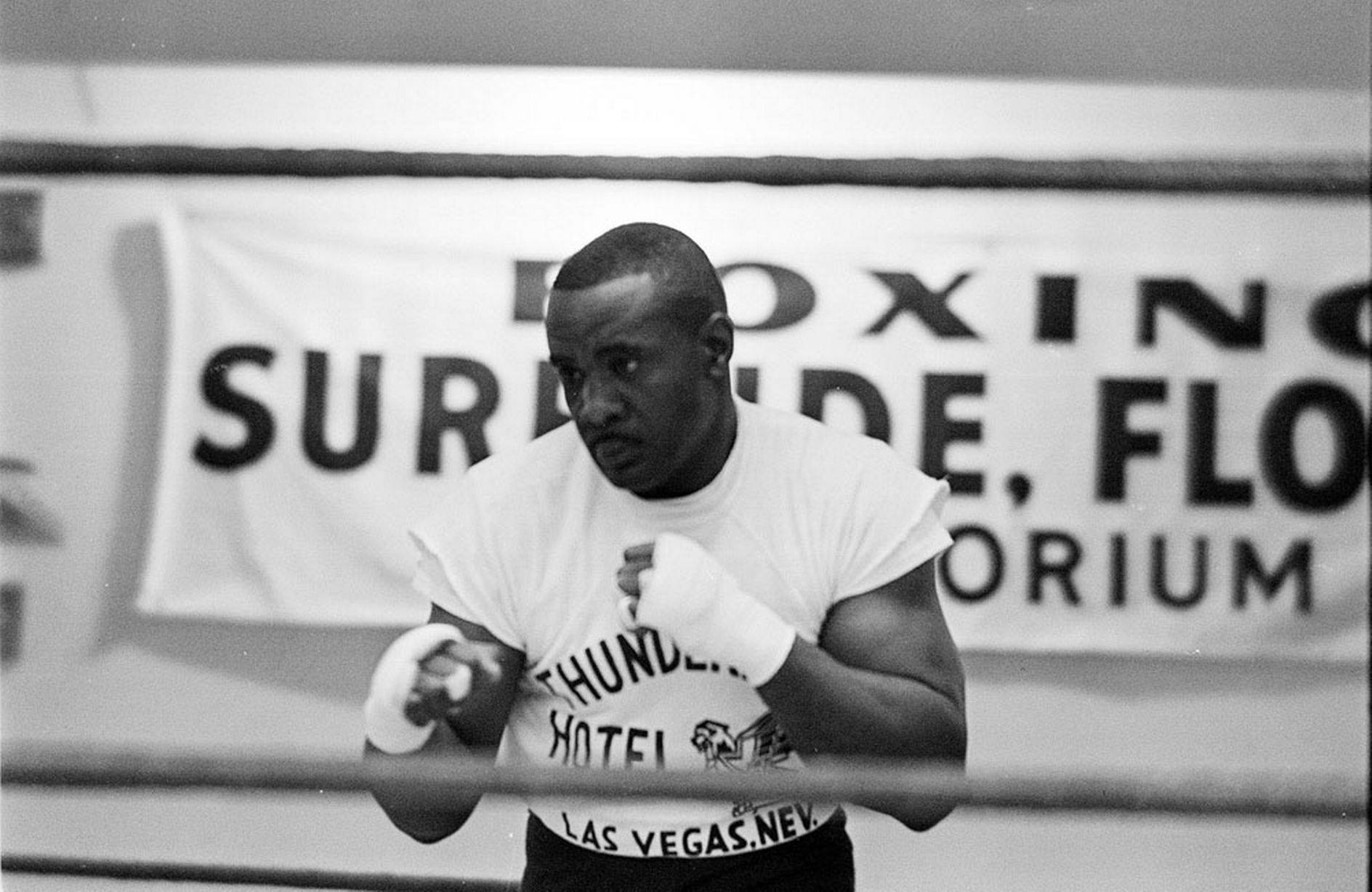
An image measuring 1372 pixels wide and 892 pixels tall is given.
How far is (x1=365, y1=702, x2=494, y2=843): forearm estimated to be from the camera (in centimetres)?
83

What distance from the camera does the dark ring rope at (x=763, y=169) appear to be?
50cm

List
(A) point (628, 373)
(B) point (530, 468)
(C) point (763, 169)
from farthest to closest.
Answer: (B) point (530, 468) < (A) point (628, 373) < (C) point (763, 169)

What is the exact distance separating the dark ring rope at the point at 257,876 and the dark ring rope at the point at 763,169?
2.05ft

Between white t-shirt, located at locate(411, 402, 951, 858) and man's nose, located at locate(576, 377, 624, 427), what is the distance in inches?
3.3

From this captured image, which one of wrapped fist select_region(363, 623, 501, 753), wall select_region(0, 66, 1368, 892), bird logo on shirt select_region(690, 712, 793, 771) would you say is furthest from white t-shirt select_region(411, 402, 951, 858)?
wall select_region(0, 66, 1368, 892)

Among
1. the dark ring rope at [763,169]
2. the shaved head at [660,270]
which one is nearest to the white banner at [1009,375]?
the shaved head at [660,270]

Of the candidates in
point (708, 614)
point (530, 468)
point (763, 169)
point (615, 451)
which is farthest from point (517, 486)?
point (763, 169)

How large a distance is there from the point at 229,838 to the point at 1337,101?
1.33 m

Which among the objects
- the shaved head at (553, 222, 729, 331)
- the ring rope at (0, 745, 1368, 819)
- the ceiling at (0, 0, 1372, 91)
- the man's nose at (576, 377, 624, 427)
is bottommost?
the ring rope at (0, 745, 1368, 819)

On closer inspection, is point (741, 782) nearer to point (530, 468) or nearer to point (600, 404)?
point (600, 404)

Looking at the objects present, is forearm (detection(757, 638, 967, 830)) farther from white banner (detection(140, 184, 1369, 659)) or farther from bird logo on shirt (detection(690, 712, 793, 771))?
white banner (detection(140, 184, 1369, 659))

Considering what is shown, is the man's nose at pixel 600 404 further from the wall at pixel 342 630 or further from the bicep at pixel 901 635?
the wall at pixel 342 630

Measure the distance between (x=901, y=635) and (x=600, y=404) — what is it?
229mm

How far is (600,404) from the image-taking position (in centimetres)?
83
